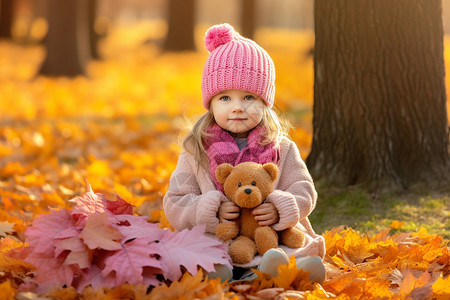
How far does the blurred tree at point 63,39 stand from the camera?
12570 millimetres

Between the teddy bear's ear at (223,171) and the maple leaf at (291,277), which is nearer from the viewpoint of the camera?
the maple leaf at (291,277)

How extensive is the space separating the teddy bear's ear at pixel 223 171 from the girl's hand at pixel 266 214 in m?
0.20

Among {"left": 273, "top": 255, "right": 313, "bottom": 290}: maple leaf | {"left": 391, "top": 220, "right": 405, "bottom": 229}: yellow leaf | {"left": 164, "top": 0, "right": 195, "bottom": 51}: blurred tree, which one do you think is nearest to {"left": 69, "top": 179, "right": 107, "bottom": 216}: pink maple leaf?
{"left": 273, "top": 255, "right": 313, "bottom": 290}: maple leaf

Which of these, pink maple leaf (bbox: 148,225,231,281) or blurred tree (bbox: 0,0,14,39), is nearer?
pink maple leaf (bbox: 148,225,231,281)

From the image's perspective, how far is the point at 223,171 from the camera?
2770mm

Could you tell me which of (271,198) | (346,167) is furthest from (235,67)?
(346,167)

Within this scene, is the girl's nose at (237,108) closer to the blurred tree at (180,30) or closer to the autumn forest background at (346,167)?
the autumn forest background at (346,167)

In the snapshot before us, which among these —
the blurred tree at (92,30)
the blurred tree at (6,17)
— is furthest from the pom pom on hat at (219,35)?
the blurred tree at (6,17)

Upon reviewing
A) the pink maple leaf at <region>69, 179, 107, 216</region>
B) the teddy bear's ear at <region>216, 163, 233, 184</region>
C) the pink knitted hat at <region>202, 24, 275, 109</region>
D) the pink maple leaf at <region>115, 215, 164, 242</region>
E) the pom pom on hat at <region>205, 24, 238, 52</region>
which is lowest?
the pink maple leaf at <region>115, 215, 164, 242</region>

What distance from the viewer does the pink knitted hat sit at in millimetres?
2904

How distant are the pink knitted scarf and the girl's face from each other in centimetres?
6

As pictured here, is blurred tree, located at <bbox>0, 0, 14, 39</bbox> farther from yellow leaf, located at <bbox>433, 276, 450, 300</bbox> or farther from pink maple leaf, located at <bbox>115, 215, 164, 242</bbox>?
yellow leaf, located at <bbox>433, 276, 450, 300</bbox>

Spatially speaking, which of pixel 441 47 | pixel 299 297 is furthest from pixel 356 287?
pixel 441 47

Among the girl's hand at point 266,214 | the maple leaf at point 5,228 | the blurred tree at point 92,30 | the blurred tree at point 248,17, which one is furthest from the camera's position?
the blurred tree at point 92,30
